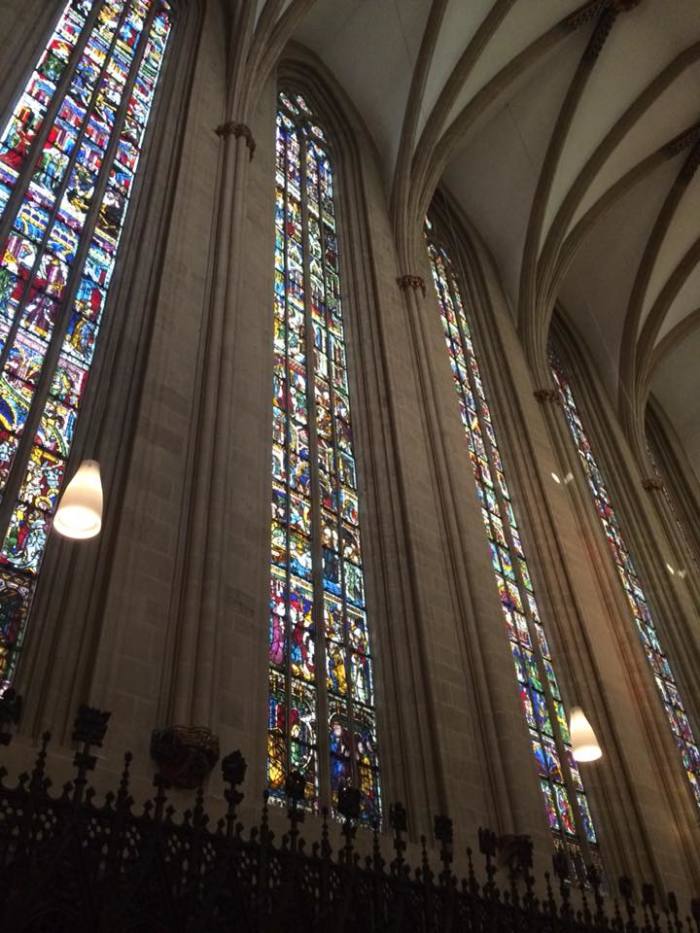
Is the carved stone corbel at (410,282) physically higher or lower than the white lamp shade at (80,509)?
higher

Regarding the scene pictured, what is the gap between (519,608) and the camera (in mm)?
12102

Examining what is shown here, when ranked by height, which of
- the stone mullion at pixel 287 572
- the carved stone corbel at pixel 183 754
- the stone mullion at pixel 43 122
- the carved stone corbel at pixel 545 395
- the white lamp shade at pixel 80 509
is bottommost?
the carved stone corbel at pixel 183 754

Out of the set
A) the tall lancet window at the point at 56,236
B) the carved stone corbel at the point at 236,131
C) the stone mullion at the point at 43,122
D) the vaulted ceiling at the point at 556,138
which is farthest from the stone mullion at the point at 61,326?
the vaulted ceiling at the point at 556,138

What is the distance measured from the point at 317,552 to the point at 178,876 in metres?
4.84

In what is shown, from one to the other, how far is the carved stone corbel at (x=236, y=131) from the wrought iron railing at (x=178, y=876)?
8.78 m

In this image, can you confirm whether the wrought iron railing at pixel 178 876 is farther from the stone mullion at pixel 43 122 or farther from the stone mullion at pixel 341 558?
the stone mullion at pixel 43 122

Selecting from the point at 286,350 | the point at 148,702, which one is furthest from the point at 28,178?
the point at 148,702

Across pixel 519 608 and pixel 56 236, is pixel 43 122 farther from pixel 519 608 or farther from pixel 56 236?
pixel 519 608

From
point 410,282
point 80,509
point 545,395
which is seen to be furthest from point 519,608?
point 80,509

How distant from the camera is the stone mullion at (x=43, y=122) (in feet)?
28.8

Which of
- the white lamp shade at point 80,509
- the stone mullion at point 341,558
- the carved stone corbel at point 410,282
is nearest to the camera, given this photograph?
the white lamp shade at point 80,509

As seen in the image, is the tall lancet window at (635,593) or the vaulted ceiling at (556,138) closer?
the tall lancet window at (635,593)

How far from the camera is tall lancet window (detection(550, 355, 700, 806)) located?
1336cm

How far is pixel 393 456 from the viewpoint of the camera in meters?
11.1
